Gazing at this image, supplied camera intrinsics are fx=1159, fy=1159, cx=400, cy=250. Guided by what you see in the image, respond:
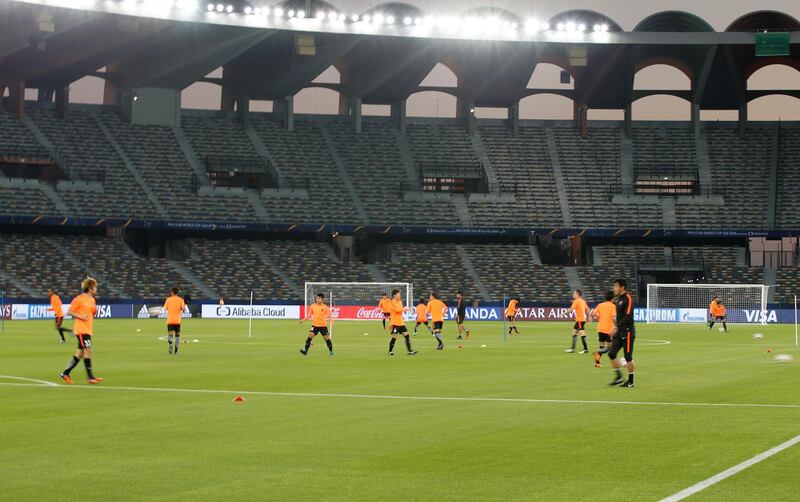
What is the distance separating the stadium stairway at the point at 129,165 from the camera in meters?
83.5

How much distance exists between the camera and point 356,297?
7769 centimetres

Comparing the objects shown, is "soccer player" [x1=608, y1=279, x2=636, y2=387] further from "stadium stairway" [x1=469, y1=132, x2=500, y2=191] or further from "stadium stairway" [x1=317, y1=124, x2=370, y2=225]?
"stadium stairway" [x1=469, y1=132, x2=500, y2=191]

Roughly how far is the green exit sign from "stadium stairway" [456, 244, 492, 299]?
25.6m

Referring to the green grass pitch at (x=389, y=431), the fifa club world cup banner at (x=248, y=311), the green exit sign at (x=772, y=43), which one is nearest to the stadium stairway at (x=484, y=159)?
the fifa club world cup banner at (x=248, y=311)

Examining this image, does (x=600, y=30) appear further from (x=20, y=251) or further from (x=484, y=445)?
(x=484, y=445)

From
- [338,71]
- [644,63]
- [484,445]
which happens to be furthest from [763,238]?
[484,445]

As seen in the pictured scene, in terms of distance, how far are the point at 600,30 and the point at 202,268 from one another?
111 ft

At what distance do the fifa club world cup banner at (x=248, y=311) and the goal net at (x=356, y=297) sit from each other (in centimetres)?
92

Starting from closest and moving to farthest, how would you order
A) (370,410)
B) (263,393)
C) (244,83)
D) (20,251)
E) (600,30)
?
(370,410), (263,393), (20,251), (600,30), (244,83)

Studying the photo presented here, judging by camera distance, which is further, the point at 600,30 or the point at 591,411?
the point at 600,30

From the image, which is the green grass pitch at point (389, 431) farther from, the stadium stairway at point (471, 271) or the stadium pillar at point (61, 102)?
the stadium pillar at point (61, 102)

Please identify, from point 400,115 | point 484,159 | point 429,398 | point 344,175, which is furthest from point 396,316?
point 400,115

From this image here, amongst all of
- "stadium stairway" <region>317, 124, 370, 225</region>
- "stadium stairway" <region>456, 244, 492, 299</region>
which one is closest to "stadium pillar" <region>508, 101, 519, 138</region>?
"stadium stairway" <region>456, 244, 492, 299</region>

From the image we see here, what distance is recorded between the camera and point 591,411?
61.5 feet
